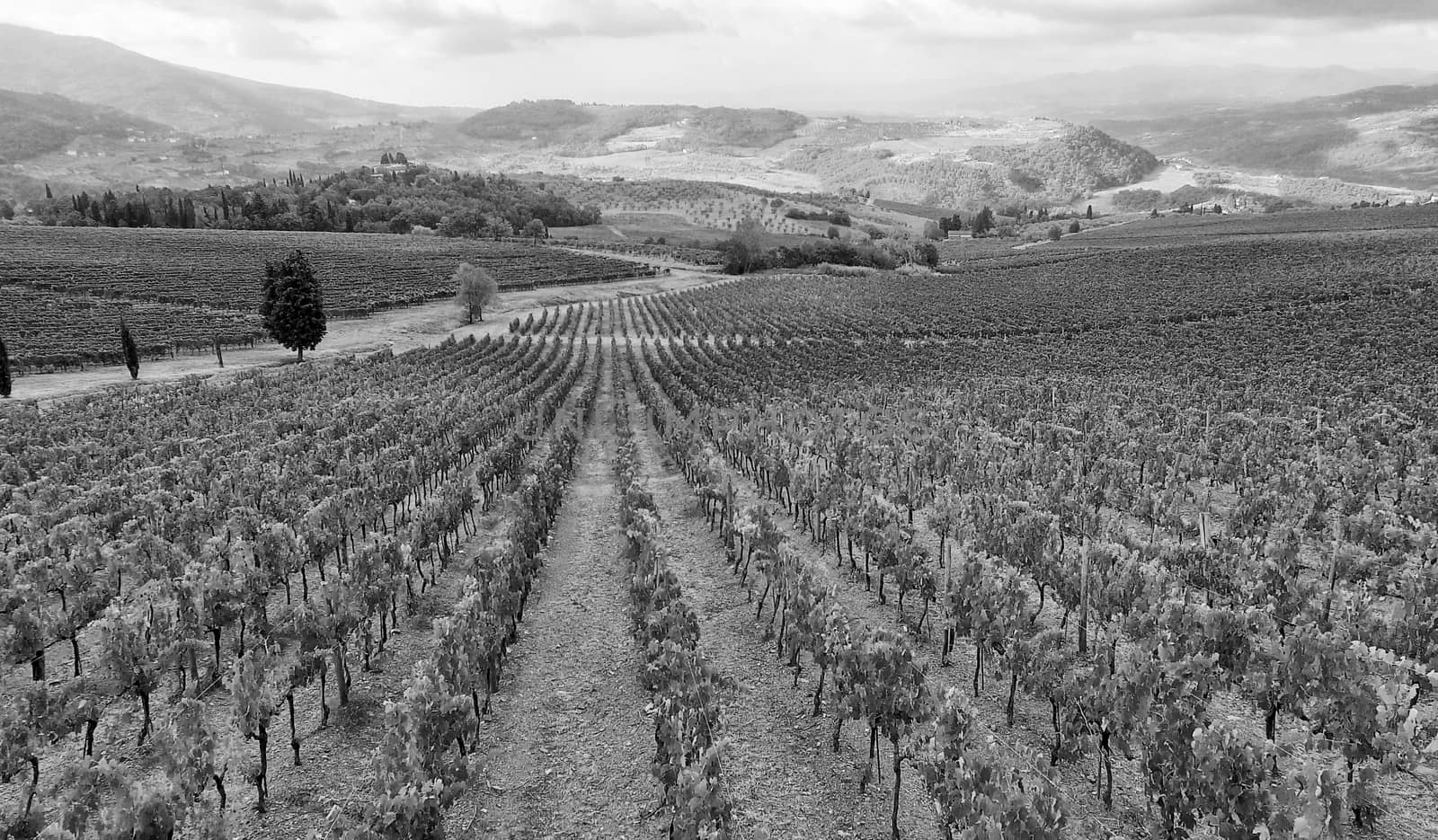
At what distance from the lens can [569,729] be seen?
12688 millimetres

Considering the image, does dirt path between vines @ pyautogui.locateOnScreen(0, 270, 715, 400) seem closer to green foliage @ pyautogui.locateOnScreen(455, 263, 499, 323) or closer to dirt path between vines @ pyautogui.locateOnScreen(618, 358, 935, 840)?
green foliage @ pyautogui.locateOnScreen(455, 263, 499, 323)

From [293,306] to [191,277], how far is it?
46.7 metres

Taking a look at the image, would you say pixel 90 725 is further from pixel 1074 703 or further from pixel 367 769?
pixel 1074 703

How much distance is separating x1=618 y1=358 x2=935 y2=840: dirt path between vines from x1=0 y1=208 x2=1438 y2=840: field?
0.07 meters

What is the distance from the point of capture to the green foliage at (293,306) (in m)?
58.9

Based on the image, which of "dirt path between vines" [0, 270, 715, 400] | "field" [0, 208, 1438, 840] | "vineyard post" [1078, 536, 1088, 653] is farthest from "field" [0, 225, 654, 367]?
"vineyard post" [1078, 536, 1088, 653]

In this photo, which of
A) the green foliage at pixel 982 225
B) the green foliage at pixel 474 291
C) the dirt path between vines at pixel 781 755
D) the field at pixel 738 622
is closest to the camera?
the field at pixel 738 622

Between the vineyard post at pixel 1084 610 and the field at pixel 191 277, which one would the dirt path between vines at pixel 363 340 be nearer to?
the field at pixel 191 277

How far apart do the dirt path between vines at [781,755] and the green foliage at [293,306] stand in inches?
2093

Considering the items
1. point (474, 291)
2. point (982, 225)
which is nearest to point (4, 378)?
point (474, 291)

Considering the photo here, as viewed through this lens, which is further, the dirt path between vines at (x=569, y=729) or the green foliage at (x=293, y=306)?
the green foliage at (x=293, y=306)

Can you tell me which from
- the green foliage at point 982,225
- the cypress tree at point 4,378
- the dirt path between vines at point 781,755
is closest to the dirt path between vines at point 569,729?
the dirt path between vines at point 781,755

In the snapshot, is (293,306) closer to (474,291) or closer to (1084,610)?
(474,291)

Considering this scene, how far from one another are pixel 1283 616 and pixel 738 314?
66736mm
